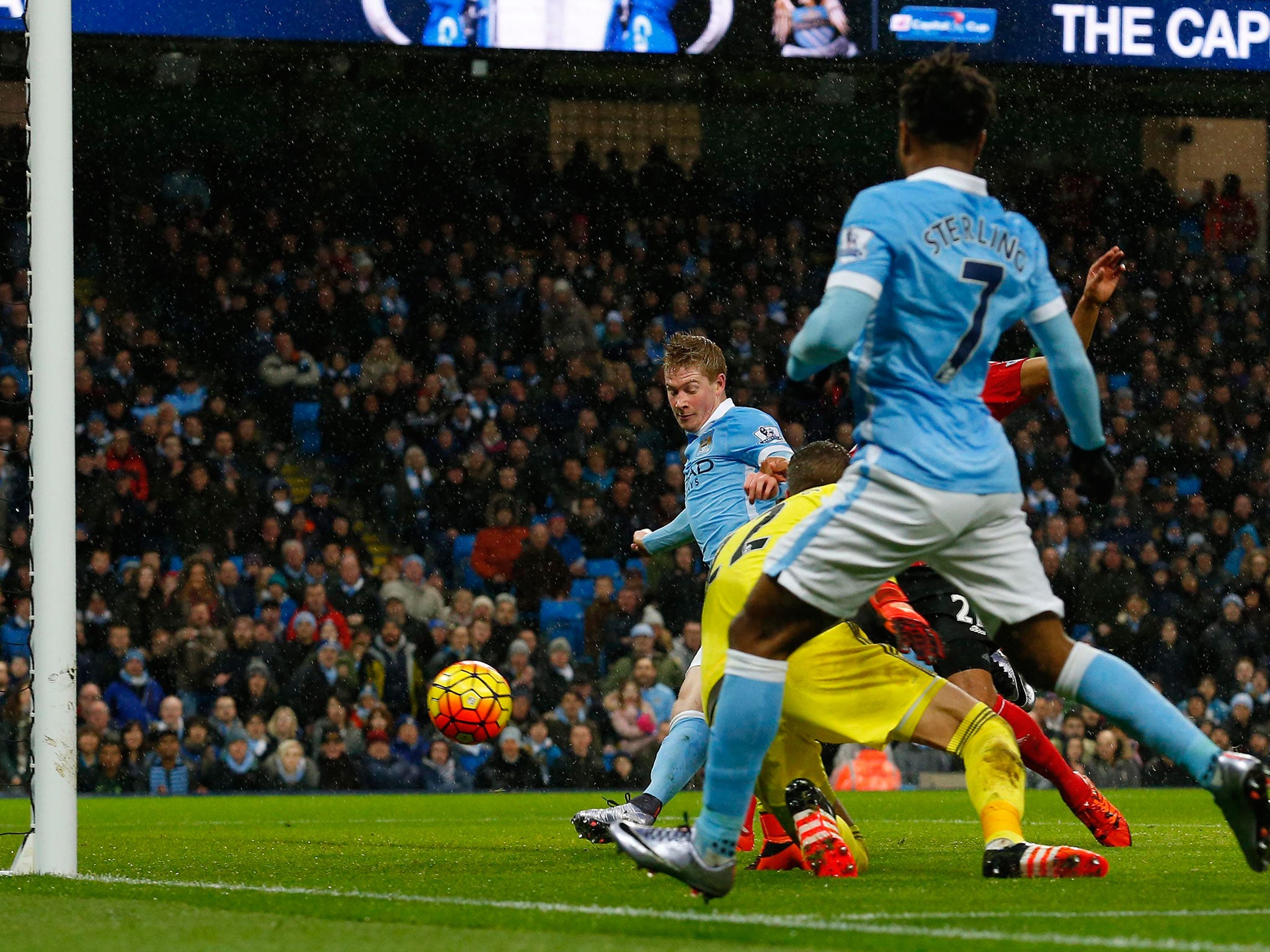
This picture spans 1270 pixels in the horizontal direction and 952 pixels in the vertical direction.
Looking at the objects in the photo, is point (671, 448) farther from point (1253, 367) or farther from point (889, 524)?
point (889, 524)

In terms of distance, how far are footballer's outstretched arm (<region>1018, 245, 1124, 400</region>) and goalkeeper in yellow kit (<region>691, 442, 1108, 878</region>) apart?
917 millimetres

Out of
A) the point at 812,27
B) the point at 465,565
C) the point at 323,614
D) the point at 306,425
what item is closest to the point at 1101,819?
the point at 323,614

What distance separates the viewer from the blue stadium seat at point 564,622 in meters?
17.0

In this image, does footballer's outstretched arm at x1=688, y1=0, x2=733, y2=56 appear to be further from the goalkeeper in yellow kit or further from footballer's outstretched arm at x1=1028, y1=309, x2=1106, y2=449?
footballer's outstretched arm at x1=1028, y1=309, x2=1106, y2=449

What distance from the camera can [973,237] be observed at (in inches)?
181

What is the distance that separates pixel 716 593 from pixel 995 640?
1284mm

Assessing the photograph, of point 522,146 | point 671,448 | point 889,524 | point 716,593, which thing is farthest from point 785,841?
point 522,146

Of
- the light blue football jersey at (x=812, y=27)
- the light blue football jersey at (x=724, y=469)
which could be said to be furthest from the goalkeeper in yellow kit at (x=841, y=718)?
the light blue football jersey at (x=812, y=27)

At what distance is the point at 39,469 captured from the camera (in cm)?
600

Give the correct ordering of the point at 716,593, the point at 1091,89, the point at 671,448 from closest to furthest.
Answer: the point at 716,593 → the point at 671,448 → the point at 1091,89

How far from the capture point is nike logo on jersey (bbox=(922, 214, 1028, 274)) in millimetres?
4547

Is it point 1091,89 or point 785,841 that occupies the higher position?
point 1091,89

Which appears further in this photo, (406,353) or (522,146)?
(522,146)

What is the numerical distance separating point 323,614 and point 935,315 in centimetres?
1192
